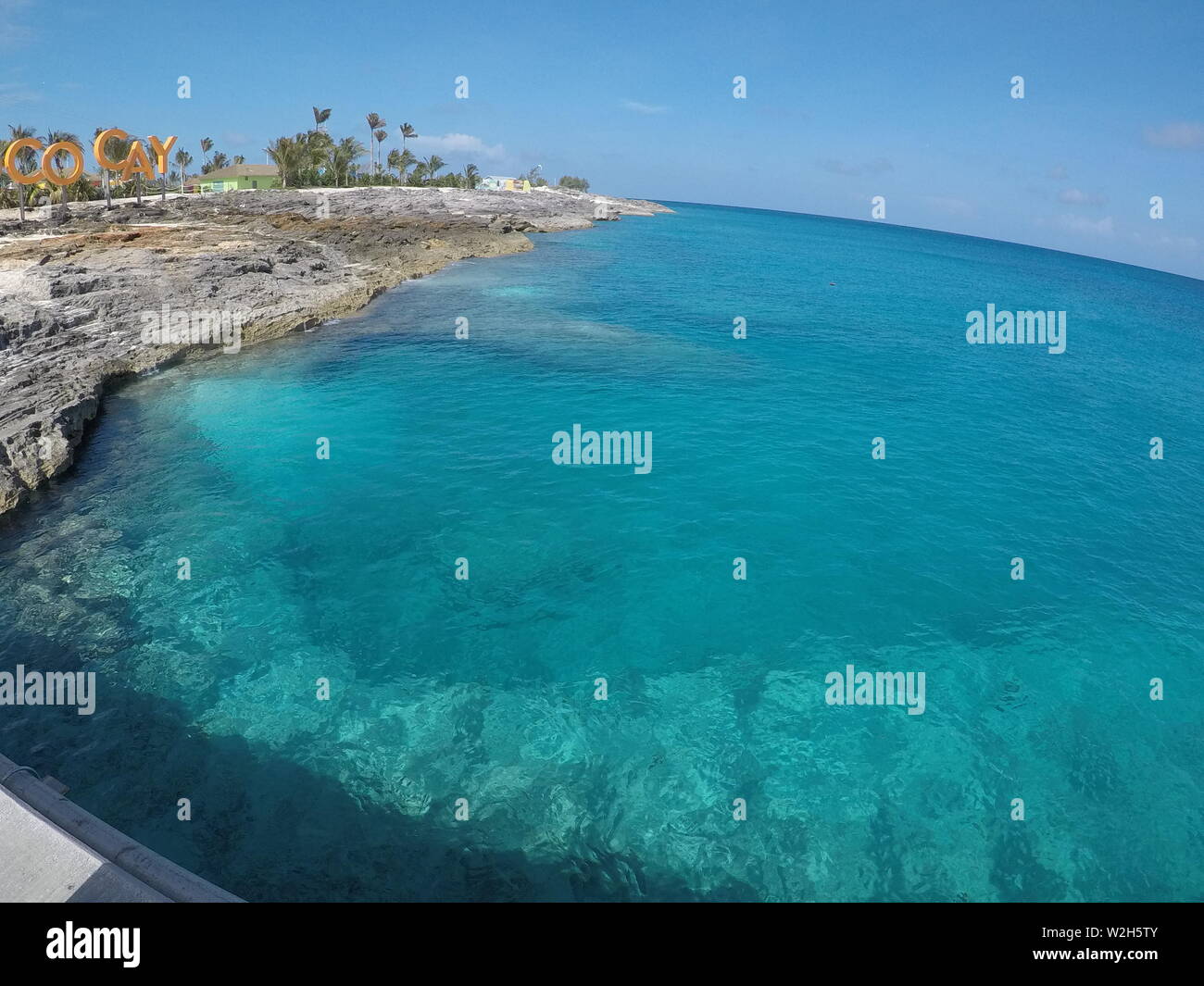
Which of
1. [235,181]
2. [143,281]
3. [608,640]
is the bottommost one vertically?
[608,640]

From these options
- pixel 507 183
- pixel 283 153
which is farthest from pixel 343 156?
pixel 507 183

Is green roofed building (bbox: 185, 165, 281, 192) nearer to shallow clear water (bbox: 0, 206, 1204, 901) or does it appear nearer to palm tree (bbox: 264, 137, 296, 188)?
palm tree (bbox: 264, 137, 296, 188)

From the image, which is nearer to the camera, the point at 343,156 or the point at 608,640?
the point at 608,640

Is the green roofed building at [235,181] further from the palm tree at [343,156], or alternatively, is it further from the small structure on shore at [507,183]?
the small structure on shore at [507,183]

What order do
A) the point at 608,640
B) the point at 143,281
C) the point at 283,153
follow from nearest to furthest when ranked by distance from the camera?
the point at 608,640 → the point at 143,281 → the point at 283,153

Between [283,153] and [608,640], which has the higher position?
[283,153]

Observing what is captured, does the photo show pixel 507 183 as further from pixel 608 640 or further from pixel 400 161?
pixel 608 640

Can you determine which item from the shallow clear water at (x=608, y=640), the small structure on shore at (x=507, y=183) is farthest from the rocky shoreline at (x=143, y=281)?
the small structure on shore at (x=507, y=183)
